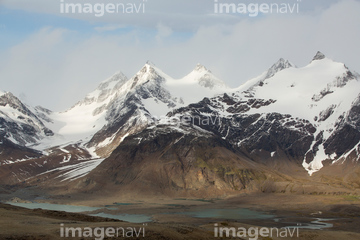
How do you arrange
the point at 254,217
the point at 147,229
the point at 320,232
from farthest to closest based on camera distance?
the point at 254,217 < the point at 320,232 < the point at 147,229

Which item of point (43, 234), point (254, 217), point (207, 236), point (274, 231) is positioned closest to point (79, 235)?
point (43, 234)

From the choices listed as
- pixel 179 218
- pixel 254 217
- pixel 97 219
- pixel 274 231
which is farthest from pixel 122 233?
pixel 254 217

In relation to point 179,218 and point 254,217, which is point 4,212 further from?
point 254,217

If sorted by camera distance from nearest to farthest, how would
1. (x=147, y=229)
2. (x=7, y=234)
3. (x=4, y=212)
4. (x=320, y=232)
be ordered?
(x=7, y=234), (x=147, y=229), (x=4, y=212), (x=320, y=232)

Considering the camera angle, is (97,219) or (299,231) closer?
(97,219)

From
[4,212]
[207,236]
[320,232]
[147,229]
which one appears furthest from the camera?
[320,232]

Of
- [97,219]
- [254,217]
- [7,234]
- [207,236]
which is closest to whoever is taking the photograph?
[7,234]

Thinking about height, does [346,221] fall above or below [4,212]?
below

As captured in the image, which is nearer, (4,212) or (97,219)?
(4,212)

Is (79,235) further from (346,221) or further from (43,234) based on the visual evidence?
(346,221)
